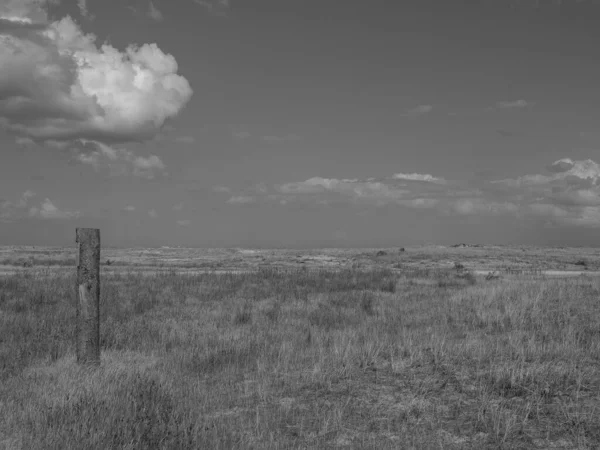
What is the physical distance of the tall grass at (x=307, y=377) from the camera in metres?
5.80

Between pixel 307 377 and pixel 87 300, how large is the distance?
3.91 m

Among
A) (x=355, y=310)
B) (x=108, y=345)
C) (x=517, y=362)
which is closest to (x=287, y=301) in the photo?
(x=355, y=310)

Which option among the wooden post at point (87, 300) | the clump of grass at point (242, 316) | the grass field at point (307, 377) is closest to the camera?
the grass field at point (307, 377)

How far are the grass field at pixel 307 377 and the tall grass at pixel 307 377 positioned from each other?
0.09 feet

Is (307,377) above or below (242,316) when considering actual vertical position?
below

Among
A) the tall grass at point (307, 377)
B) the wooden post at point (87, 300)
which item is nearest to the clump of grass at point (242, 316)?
the tall grass at point (307, 377)

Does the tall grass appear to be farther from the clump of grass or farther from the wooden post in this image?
the wooden post

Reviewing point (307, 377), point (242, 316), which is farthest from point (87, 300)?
point (242, 316)

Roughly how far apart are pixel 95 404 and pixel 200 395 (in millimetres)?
1639

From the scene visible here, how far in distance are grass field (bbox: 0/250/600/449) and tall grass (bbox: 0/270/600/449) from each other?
0.09ft

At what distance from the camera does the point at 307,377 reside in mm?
8141

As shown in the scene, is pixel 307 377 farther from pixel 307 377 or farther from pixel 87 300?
pixel 87 300

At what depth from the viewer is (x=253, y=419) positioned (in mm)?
6523

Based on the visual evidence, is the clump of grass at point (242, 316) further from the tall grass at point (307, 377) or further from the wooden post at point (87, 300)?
the wooden post at point (87, 300)
